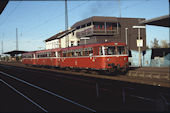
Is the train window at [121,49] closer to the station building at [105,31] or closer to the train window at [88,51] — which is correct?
the train window at [88,51]

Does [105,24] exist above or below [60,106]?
above

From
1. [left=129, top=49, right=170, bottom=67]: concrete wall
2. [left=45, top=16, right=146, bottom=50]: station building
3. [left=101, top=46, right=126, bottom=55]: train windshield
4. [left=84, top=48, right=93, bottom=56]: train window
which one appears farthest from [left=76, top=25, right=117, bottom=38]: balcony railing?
[left=101, top=46, right=126, bottom=55]: train windshield

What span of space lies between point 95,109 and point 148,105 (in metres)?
2.30

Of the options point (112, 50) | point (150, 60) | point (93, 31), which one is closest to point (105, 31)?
point (93, 31)

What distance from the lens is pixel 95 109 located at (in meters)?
7.93

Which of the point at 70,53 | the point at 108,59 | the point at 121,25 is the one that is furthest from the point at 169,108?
the point at 121,25

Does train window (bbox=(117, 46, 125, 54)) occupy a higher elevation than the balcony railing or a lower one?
lower

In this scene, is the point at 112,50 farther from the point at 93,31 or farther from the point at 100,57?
the point at 93,31

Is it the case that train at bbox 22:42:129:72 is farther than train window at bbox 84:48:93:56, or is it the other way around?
train window at bbox 84:48:93:56

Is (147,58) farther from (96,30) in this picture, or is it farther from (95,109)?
(95,109)

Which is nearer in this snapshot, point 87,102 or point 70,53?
point 87,102

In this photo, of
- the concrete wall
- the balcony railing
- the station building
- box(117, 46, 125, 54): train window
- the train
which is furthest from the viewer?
the station building

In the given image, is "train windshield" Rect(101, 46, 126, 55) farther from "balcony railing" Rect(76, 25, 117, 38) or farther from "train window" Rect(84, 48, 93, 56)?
"balcony railing" Rect(76, 25, 117, 38)

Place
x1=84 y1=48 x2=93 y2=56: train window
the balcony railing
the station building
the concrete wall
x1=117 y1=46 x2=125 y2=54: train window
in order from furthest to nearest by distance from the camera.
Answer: the station building < the balcony railing < the concrete wall < x1=84 y1=48 x2=93 y2=56: train window < x1=117 y1=46 x2=125 y2=54: train window
